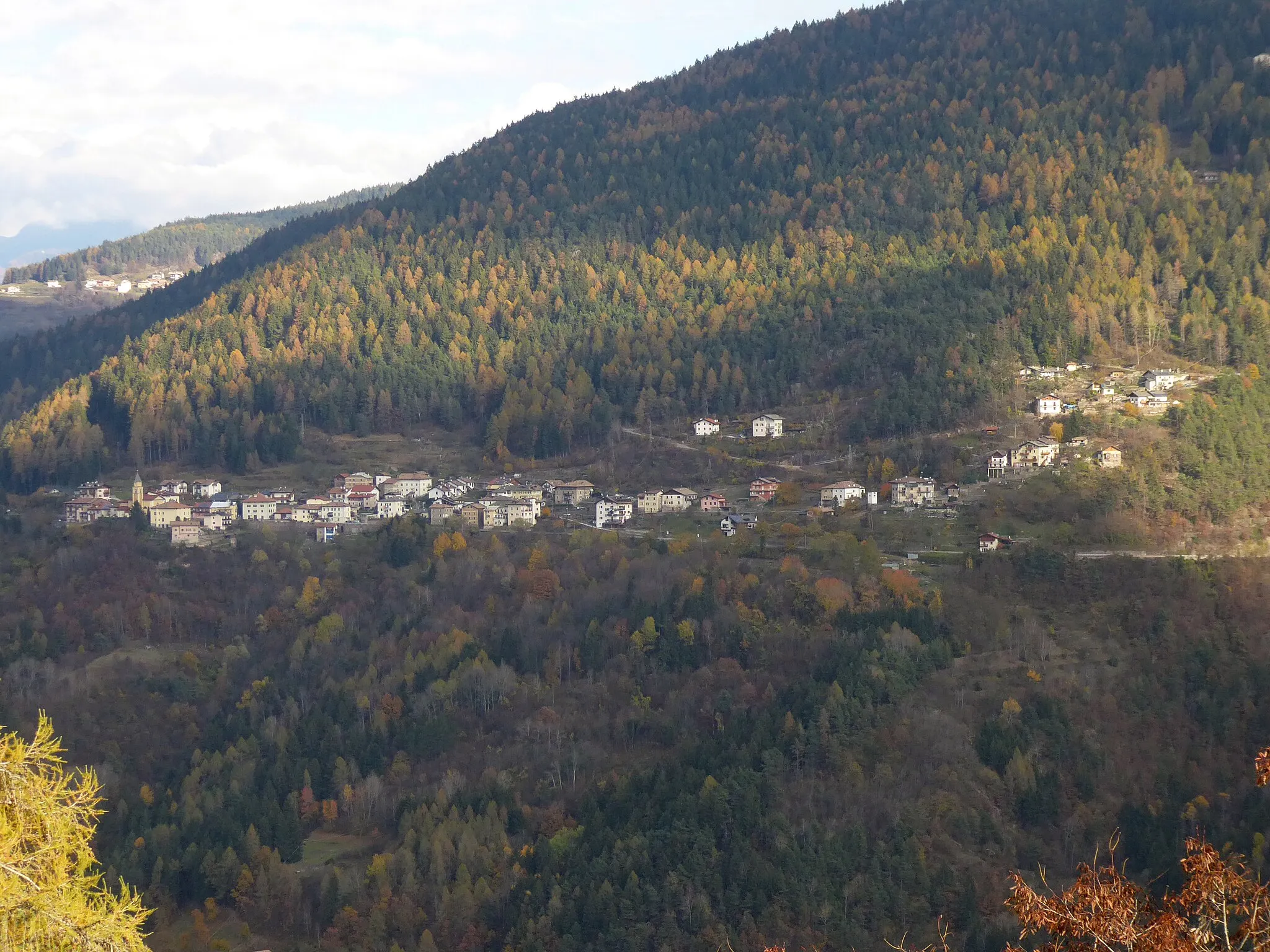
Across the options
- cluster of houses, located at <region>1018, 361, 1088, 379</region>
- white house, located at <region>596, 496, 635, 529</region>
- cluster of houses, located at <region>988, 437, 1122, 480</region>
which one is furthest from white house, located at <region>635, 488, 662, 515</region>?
cluster of houses, located at <region>1018, 361, 1088, 379</region>

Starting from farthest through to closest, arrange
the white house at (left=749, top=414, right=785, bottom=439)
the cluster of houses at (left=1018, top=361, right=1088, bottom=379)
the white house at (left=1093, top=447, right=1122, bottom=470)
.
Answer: the white house at (left=749, top=414, right=785, bottom=439)
the cluster of houses at (left=1018, top=361, right=1088, bottom=379)
the white house at (left=1093, top=447, right=1122, bottom=470)

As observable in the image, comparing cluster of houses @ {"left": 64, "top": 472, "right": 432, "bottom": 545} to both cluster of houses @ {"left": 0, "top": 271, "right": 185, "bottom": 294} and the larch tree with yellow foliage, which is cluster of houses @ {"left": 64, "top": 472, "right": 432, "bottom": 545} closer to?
the larch tree with yellow foliage

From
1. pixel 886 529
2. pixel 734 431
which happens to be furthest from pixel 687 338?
pixel 886 529

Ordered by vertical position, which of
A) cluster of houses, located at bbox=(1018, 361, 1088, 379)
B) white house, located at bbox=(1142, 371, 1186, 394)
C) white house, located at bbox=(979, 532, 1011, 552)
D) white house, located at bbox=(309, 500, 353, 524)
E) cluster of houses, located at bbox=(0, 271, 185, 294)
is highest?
A: cluster of houses, located at bbox=(0, 271, 185, 294)

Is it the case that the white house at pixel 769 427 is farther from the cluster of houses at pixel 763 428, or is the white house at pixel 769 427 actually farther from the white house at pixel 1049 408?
the white house at pixel 1049 408

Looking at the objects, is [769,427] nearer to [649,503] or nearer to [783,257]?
[649,503]

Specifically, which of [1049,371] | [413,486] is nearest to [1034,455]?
[1049,371]

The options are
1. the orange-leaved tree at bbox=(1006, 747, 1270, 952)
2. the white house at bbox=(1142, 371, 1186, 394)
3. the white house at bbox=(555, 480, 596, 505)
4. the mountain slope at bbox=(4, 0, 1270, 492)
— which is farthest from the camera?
the mountain slope at bbox=(4, 0, 1270, 492)
